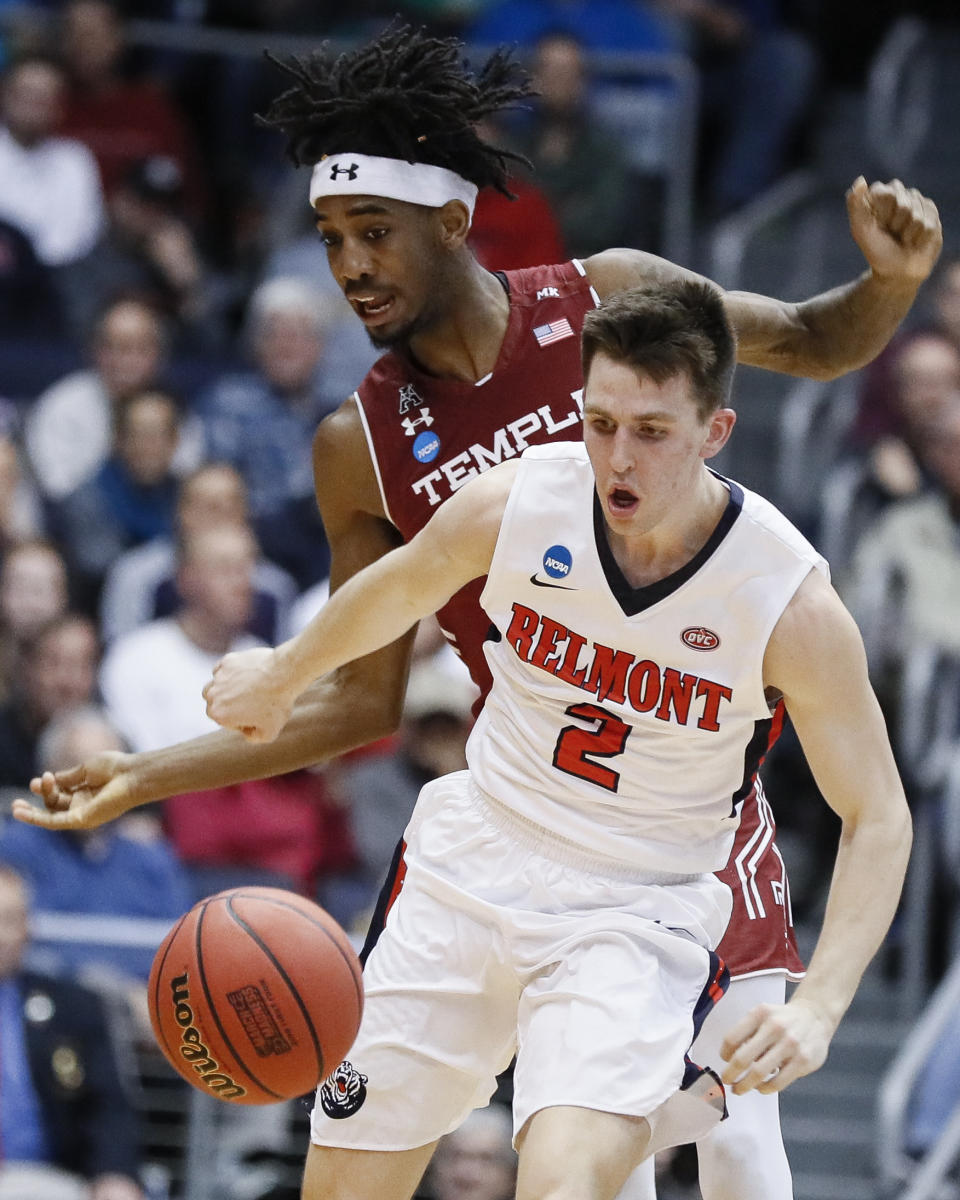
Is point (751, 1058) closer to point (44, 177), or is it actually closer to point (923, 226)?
point (923, 226)

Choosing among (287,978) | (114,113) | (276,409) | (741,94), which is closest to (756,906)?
(287,978)

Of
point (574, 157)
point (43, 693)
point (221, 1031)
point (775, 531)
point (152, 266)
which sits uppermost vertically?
point (775, 531)

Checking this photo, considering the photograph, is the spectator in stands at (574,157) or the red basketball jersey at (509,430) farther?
the spectator in stands at (574,157)

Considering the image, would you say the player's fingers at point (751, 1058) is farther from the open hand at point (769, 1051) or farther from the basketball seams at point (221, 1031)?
the basketball seams at point (221, 1031)

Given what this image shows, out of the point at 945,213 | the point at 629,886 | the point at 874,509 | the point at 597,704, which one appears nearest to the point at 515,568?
the point at 597,704

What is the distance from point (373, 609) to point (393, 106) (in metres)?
1.21

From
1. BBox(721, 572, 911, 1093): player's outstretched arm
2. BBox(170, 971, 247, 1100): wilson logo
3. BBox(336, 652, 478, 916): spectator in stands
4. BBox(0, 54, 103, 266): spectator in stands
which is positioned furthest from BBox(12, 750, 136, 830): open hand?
BBox(0, 54, 103, 266): spectator in stands

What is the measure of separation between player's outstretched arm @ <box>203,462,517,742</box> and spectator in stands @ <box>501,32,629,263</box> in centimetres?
594

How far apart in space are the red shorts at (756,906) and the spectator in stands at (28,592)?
166 inches

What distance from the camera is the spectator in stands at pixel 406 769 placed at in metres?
7.61

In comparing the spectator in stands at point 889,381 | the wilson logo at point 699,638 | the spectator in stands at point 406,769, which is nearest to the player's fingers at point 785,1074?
the wilson logo at point 699,638

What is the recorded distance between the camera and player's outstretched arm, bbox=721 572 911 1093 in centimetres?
374

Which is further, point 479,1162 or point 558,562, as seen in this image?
point 479,1162

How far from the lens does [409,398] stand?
4656 millimetres
